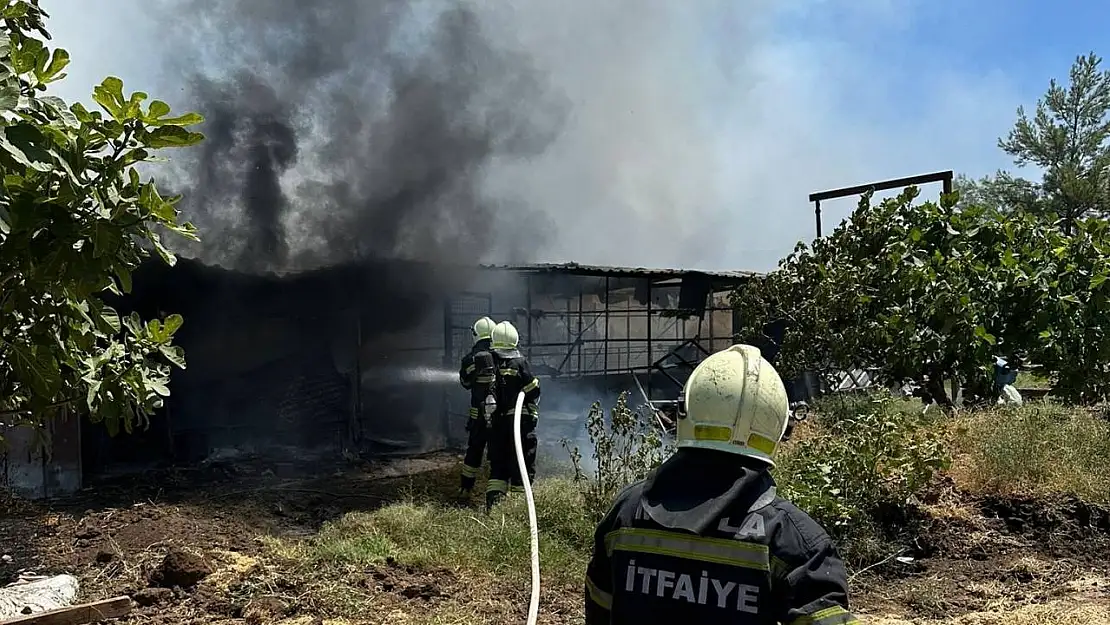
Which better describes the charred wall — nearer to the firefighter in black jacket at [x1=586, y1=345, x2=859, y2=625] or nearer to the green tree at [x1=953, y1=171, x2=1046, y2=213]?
the firefighter in black jacket at [x1=586, y1=345, x2=859, y2=625]

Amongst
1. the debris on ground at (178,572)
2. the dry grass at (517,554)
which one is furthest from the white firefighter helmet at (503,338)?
the debris on ground at (178,572)

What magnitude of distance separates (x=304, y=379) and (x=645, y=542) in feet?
33.0

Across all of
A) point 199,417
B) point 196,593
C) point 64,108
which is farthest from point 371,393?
point 64,108

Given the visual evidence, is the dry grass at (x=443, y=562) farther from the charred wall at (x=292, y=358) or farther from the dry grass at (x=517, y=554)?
the charred wall at (x=292, y=358)

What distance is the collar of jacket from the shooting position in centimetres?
175

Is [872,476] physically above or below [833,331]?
below

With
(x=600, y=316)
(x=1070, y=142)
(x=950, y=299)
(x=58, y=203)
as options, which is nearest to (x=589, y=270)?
(x=600, y=316)

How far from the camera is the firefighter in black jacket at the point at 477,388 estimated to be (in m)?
7.57

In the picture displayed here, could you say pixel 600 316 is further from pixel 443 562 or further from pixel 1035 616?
pixel 1035 616

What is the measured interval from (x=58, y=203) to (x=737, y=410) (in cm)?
189

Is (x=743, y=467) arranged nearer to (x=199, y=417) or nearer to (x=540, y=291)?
(x=199, y=417)

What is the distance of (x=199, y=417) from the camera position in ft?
34.6

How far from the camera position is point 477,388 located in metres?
7.61

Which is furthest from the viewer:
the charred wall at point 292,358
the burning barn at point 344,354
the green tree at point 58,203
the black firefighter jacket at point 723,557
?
the burning barn at point 344,354
